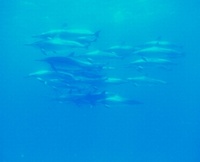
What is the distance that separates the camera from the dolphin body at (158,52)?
1573 centimetres

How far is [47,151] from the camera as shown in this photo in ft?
106

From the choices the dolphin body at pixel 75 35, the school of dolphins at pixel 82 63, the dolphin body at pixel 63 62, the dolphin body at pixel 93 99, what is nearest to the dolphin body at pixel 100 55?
the school of dolphins at pixel 82 63

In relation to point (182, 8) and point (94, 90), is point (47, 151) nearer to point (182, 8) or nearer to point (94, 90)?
point (182, 8)

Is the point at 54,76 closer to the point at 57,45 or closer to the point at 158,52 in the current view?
the point at 57,45

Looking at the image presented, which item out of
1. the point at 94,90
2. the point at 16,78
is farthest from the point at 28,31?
the point at 16,78

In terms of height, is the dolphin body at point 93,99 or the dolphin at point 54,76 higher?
the dolphin at point 54,76

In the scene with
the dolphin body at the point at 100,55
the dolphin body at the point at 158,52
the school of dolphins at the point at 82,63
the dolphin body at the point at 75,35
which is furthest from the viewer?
the dolphin body at the point at 158,52

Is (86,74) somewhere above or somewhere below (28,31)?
below

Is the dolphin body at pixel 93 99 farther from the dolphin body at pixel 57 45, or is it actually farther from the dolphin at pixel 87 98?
the dolphin body at pixel 57 45

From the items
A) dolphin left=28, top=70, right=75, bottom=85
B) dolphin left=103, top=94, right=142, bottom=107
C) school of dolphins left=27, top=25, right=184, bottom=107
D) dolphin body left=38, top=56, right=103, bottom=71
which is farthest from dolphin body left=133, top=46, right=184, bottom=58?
dolphin body left=38, top=56, right=103, bottom=71

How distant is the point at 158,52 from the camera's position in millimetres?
15773

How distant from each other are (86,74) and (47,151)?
1900cm

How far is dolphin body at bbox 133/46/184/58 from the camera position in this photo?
15727 mm

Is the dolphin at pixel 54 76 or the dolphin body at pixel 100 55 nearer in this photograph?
the dolphin at pixel 54 76
